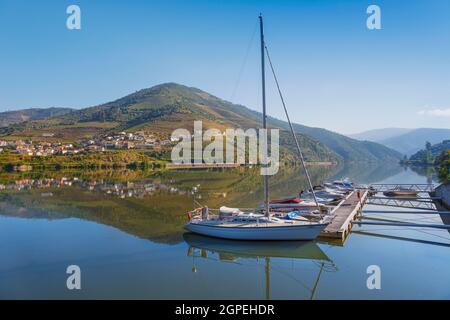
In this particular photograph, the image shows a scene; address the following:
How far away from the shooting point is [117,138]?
529ft

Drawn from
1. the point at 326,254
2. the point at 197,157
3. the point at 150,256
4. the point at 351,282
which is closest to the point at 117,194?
the point at 150,256

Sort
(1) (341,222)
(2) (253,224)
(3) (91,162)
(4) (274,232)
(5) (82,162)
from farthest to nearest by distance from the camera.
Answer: (3) (91,162) < (5) (82,162) < (1) (341,222) < (2) (253,224) < (4) (274,232)

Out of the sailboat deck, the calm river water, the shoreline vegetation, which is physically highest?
the shoreline vegetation

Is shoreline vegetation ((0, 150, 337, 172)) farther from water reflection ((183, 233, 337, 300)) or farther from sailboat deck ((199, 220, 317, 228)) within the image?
water reflection ((183, 233, 337, 300))

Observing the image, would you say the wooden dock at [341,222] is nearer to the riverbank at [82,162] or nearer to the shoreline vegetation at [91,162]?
the shoreline vegetation at [91,162]

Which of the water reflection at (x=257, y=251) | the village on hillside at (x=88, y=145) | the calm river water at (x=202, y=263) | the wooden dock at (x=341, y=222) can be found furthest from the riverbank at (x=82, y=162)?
the water reflection at (x=257, y=251)

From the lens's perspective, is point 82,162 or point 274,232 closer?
point 274,232

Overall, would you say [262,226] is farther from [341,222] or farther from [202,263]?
[341,222]

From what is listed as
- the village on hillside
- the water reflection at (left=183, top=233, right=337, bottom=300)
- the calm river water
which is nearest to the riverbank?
the village on hillside

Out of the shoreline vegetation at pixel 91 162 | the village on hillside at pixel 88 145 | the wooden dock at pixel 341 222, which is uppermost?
the village on hillside at pixel 88 145

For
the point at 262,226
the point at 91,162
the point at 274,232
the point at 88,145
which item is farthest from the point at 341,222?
the point at 88,145

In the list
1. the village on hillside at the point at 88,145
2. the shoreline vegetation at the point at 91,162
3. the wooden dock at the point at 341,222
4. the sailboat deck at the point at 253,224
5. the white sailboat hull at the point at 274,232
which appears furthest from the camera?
the village on hillside at the point at 88,145
